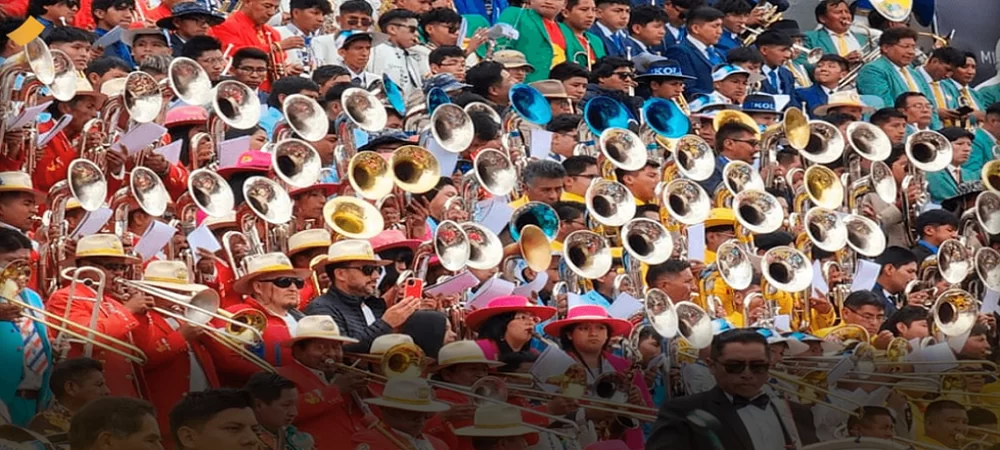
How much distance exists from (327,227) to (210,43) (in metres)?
1.18

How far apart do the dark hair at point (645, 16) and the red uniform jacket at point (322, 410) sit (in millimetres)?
5531

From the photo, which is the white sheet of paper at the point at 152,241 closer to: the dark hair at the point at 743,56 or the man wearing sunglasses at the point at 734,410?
the man wearing sunglasses at the point at 734,410

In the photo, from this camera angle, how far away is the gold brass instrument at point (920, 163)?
484 inches

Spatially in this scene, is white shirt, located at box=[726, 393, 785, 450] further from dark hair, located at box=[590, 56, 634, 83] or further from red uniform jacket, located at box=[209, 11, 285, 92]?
dark hair, located at box=[590, 56, 634, 83]

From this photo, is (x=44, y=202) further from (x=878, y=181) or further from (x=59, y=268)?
(x=878, y=181)

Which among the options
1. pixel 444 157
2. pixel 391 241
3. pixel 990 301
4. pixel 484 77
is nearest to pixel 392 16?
pixel 484 77

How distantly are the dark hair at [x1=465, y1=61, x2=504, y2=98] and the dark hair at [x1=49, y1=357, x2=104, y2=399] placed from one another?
13.6ft

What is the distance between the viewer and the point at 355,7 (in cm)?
1148

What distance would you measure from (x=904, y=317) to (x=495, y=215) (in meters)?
2.07

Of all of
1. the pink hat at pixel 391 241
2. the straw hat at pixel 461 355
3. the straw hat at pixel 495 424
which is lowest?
the straw hat at pixel 495 424

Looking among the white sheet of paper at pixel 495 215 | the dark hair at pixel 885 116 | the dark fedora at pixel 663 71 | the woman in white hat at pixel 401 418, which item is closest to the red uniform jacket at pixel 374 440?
the woman in white hat at pixel 401 418

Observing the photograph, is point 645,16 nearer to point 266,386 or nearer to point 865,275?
point 865,275

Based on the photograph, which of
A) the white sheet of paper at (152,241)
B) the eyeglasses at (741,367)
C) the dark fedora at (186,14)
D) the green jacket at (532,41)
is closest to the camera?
the white sheet of paper at (152,241)

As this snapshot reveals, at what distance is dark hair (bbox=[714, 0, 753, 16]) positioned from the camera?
14.4m
